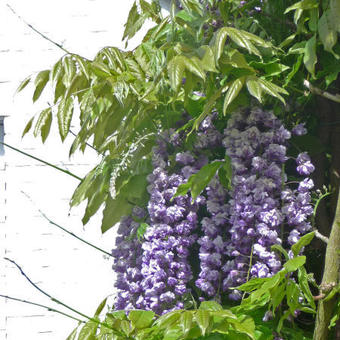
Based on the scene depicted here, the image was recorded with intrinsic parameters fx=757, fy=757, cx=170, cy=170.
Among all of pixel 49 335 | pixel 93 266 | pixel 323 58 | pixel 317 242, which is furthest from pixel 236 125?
pixel 49 335

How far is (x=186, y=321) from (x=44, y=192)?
129 centimetres

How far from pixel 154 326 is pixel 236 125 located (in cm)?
50

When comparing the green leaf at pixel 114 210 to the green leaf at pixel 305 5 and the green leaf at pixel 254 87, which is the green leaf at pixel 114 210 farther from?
the green leaf at pixel 305 5

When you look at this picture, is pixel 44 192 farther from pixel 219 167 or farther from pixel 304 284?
pixel 304 284

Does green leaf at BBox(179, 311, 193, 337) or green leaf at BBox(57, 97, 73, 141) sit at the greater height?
green leaf at BBox(57, 97, 73, 141)

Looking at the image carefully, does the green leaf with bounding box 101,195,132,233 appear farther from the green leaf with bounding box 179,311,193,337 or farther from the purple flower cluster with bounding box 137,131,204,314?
the green leaf with bounding box 179,311,193,337

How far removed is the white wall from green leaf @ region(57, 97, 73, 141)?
0.86m

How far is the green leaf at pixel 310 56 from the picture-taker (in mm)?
1624

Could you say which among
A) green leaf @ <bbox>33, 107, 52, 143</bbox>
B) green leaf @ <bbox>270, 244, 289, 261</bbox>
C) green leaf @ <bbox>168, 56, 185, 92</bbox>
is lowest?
green leaf @ <bbox>270, 244, 289, 261</bbox>

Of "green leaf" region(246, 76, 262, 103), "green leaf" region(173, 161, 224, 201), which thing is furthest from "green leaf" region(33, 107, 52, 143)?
"green leaf" region(246, 76, 262, 103)

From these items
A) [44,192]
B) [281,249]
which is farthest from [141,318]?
[44,192]

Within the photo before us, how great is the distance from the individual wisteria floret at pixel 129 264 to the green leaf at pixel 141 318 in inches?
5.5

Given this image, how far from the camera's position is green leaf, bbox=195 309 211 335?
150cm

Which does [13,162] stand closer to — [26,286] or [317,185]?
[26,286]
